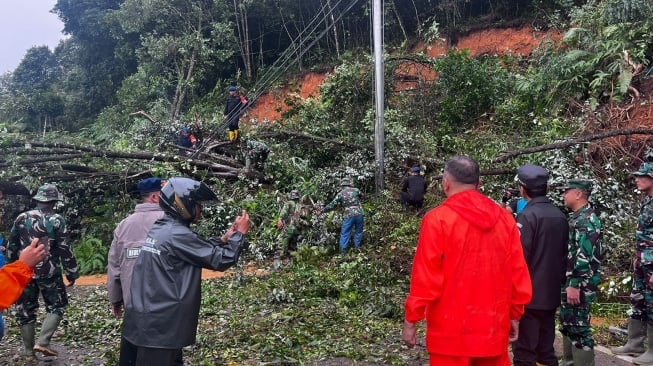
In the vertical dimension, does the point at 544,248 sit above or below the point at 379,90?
below

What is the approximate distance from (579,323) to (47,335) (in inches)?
198

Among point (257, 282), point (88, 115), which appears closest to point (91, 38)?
point (88, 115)

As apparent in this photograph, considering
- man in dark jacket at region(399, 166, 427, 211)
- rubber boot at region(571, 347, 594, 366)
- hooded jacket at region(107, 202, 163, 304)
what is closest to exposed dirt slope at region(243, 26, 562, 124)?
man in dark jacket at region(399, 166, 427, 211)

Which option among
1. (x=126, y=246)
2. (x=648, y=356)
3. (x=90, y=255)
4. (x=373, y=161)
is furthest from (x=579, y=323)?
(x=90, y=255)

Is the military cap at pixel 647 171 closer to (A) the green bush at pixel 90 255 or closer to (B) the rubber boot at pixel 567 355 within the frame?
(B) the rubber boot at pixel 567 355

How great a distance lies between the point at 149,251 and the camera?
300cm

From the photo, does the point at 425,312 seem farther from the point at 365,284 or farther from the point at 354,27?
the point at 354,27

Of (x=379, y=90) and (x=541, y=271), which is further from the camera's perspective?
(x=379, y=90)

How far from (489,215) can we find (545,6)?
53.2 ft

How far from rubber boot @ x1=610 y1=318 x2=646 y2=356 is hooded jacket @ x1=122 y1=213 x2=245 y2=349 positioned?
389 centimetres

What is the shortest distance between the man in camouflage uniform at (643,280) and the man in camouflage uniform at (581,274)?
78 centimetres

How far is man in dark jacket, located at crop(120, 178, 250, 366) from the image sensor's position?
2.93m

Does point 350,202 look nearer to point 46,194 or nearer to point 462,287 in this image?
point 46,194

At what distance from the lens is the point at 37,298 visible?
16.6 ft
